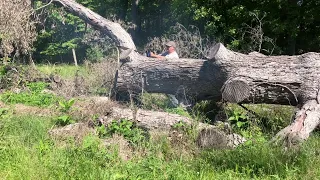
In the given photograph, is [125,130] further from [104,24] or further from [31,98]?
[104,24]

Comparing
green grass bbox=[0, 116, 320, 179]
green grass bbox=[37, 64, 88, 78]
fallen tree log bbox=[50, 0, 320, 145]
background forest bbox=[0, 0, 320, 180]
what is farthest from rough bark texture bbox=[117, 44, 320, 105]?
green grass bbox=[37, 64, 88, 78]

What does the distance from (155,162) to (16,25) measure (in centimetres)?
675

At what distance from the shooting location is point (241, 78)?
6.43 m

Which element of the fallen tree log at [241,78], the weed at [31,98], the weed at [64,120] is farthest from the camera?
the weed at [31,98]

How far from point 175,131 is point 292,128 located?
1.65 meters

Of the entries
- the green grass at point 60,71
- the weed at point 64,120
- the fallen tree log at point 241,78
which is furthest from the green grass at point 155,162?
the green grass at point 60,71

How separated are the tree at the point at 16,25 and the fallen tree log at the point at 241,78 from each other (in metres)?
3.65

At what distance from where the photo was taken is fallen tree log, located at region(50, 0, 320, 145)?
6.12m

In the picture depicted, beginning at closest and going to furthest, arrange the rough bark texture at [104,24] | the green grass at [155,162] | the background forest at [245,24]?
the green grass at [155,162] → the rough bark texture at [104,24] → the background forest at [245,24]

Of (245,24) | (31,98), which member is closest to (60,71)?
(31,98)

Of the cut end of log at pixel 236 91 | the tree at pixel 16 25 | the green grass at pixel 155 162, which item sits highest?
the tree at pixel 16 25

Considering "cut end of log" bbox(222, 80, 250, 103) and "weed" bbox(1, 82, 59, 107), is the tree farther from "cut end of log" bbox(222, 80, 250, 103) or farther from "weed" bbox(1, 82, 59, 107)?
"cut end of log" bbox(222, 80, 250, 103)

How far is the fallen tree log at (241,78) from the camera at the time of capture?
612 cm

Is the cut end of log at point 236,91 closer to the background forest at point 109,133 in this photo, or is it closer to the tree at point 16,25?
the background forest at point 109,133
